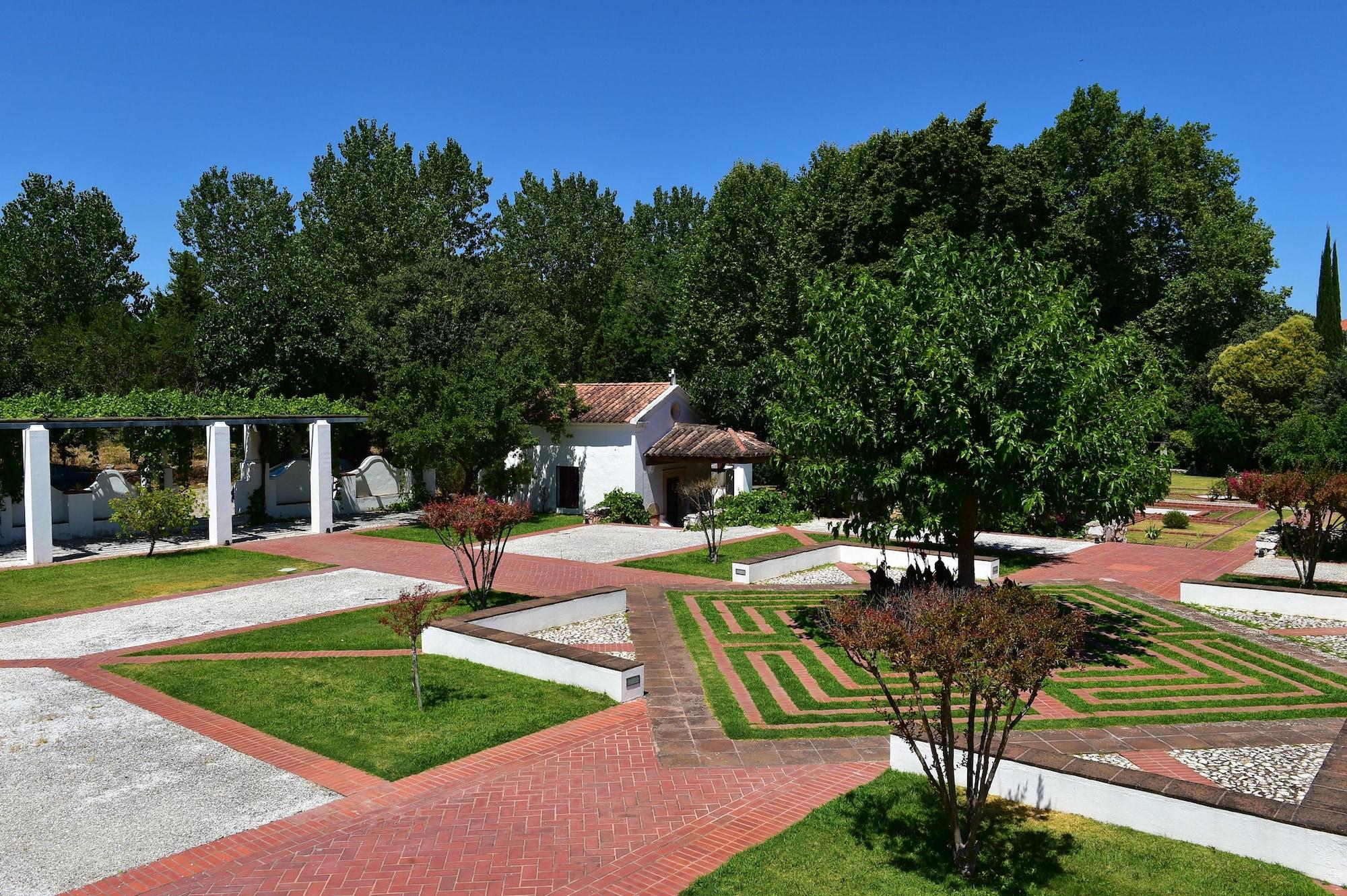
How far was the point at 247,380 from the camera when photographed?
33531 mm

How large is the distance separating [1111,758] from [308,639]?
11.7 metres

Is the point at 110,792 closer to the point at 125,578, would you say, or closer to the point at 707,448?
the point at 125,578

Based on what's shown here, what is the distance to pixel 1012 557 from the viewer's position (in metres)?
23.4

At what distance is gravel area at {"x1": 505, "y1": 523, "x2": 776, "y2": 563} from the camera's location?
23594mm

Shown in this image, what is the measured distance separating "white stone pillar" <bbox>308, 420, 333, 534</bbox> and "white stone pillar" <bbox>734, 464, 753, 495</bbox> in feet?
43.8

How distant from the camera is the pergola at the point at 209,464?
68.9 feet

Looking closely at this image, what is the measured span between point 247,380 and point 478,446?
1220 cm

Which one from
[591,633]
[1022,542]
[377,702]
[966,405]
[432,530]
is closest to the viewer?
[377,702]

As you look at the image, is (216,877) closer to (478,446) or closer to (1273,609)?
(1273,609)

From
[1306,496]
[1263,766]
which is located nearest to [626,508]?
[1306,496]

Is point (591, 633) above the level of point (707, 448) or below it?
below

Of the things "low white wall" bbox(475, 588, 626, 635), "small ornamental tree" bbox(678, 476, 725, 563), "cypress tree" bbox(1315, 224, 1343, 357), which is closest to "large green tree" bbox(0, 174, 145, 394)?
"small ornamental tree" bbox(678, 476, 725, 563)

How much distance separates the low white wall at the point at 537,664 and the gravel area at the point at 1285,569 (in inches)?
623

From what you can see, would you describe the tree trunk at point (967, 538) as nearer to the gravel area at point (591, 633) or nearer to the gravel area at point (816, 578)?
the gravel area at point (591, 633)
